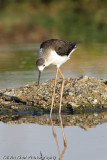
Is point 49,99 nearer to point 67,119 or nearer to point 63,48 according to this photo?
point 67,119

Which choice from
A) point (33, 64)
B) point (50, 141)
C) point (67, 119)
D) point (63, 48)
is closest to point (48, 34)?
point (33, 64)

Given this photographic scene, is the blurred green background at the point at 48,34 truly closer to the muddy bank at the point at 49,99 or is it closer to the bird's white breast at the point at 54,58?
the muddy bank at the point at 49,99

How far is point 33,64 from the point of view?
1207 cm

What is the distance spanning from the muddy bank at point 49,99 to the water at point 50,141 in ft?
2.37

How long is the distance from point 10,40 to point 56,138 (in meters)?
11.1

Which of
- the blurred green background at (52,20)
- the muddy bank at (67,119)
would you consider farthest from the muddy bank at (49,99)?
the blurred green background at (52,20)

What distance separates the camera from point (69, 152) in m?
5.44

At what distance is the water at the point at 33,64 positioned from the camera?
1004cm

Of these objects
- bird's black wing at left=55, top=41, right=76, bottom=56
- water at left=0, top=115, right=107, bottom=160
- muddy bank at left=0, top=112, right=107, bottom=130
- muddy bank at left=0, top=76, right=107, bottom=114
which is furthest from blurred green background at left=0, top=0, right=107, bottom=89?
water at left=0, top=115, right=107, bottom=160

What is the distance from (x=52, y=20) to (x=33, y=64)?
24.5 ft

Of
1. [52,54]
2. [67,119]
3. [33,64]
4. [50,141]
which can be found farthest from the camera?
[33,64]

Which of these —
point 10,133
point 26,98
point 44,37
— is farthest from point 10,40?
point 10,133

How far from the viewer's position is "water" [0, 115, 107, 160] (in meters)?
5.34

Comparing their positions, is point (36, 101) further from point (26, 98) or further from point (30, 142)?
point (30, 142)
